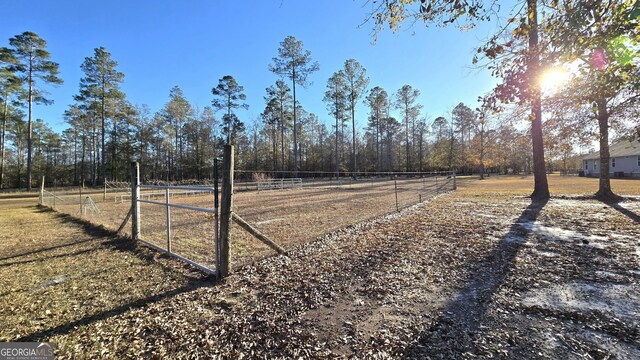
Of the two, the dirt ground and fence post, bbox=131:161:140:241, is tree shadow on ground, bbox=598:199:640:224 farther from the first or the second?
fence post, bbox=131:161:140:241

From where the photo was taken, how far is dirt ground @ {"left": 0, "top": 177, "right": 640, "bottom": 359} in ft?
7.48

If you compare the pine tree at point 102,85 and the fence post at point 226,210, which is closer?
the fence post at point 226,210

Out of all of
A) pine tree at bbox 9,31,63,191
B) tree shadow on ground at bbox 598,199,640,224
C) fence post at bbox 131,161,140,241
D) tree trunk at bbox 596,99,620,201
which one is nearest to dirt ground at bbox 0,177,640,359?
fence post at bbox 131,161,140,241

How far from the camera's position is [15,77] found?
2509 cm

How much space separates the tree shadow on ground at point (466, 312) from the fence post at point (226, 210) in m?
2.69

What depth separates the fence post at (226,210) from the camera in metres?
3.79

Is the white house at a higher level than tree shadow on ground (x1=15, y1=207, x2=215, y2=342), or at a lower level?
higher

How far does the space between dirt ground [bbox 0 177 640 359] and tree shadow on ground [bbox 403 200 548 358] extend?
0.05ft

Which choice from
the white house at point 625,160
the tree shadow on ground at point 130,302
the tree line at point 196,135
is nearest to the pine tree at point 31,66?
the tree line at point 196,135

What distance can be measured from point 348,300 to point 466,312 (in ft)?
4.11

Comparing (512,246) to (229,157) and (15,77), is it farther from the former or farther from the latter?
(15,77)

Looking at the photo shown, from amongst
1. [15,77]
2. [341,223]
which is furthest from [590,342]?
[15,77]

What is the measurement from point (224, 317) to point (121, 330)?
932 mm

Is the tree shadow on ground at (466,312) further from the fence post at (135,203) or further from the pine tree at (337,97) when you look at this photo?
the pine tree at (337,97)
